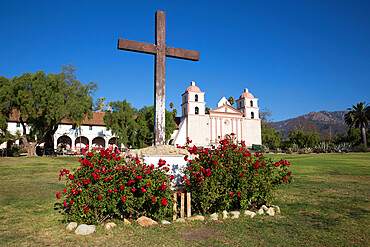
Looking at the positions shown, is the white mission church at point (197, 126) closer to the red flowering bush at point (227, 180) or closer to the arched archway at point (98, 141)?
the arched archway at point (98, 141)

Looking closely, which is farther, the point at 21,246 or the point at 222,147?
the point at 222,147

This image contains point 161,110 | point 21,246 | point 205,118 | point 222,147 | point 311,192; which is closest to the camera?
point 21,246

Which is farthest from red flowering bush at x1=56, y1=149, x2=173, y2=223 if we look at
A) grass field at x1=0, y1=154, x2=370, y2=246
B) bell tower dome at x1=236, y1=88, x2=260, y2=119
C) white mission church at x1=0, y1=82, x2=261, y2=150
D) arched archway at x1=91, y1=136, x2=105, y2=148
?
bell tower dome at x1=236, y1=88, x2=260, y2=119

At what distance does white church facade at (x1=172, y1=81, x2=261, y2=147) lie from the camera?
151 feet

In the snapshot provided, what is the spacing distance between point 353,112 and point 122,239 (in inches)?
2289

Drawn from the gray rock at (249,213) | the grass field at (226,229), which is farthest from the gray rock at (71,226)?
the gray rock at (249,213)

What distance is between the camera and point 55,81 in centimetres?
2508

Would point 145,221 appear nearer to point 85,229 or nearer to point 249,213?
point 85,229

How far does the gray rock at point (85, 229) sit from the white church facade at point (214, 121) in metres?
40.0

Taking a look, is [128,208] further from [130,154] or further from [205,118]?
[205,118]

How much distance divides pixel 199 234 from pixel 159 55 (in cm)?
434

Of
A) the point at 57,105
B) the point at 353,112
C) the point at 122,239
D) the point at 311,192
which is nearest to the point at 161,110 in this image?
the point at 122,239

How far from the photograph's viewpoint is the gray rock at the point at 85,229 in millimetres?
3900

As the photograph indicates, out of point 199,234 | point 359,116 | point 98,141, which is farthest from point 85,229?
point 359,116
